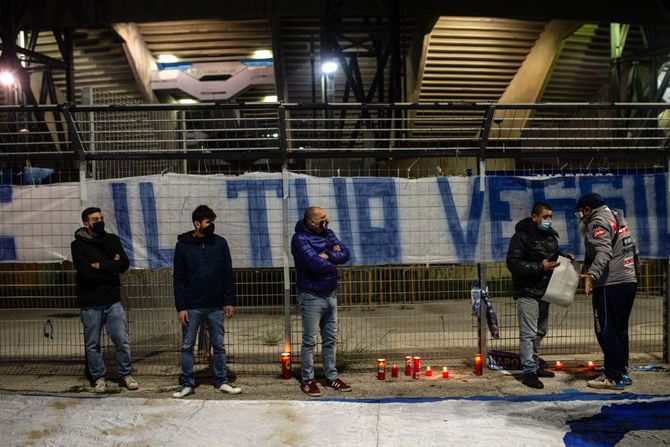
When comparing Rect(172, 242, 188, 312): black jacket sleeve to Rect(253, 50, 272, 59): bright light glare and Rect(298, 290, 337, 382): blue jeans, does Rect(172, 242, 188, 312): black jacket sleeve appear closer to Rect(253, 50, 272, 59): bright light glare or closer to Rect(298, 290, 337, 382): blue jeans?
Rect(298, 290, 337, 382): blue jeans

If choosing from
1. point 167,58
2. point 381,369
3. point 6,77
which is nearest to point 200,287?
point 381,369

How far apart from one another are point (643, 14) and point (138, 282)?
1450 centimetres

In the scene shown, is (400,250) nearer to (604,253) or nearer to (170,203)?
(604,253)

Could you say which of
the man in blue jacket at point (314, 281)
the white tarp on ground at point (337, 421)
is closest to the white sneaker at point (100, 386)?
the white tarp on ground at point (337, 421)

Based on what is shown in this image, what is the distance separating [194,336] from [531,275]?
3355mm

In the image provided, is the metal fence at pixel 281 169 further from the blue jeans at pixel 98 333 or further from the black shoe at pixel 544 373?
the blue jeans at pixel 98 333

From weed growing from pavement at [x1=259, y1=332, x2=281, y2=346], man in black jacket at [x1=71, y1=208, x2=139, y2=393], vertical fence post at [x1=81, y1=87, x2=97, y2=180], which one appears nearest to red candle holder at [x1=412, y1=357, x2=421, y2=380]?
weed growing from pavement at [x1=259, y1=332, x2=281, y2=346]

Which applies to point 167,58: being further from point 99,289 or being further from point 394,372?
point 394,372

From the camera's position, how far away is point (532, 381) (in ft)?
18.5

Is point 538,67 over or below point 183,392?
over

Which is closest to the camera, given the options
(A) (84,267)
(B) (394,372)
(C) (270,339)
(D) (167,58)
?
(A) (84,267)

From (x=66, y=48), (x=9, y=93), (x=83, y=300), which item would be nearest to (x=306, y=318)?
(x=83, y=300)

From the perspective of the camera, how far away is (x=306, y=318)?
554cm

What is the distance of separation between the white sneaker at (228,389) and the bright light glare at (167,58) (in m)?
13.9
